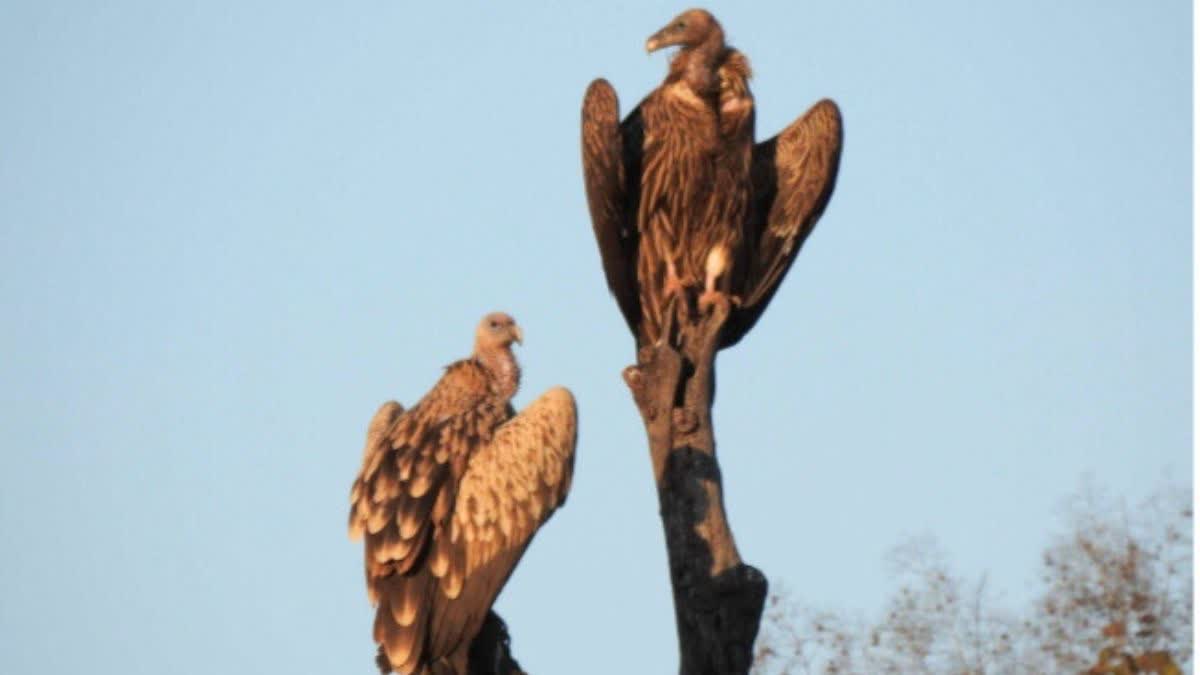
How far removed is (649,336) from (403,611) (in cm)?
289

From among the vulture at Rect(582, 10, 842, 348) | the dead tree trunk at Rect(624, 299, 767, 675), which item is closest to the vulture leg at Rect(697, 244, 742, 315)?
the vulture at Rect(582, 10, 842, 348)

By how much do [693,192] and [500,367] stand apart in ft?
5.59

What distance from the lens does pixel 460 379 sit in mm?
12305

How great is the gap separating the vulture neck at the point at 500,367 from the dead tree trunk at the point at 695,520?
86cm

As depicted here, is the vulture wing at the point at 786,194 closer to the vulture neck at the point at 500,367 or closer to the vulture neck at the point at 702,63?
the vulture neck at the point at 702,63

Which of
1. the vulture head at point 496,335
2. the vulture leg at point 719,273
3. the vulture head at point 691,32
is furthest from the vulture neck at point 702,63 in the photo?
the vulture head at point 496,335

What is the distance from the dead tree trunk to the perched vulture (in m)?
0.47

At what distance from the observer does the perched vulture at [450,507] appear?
11.3 m

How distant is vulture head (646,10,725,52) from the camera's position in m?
14.2

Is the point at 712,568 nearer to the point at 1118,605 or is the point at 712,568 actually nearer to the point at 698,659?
the point at 698,659

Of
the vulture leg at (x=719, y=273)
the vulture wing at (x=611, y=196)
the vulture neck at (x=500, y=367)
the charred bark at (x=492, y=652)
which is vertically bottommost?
the charred bark at (x=492, y=652)

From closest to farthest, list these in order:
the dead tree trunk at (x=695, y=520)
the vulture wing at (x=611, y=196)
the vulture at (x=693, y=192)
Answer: the dead tree trunk at (x=695, y=520) < the vulture wing at (x=611, y=196) < the vulture at (x=693, y=192)

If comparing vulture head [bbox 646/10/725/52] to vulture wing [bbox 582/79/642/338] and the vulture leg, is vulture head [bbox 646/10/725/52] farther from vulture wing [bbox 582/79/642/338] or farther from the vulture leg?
the vulture leg

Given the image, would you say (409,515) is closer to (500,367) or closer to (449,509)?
(449,509)
